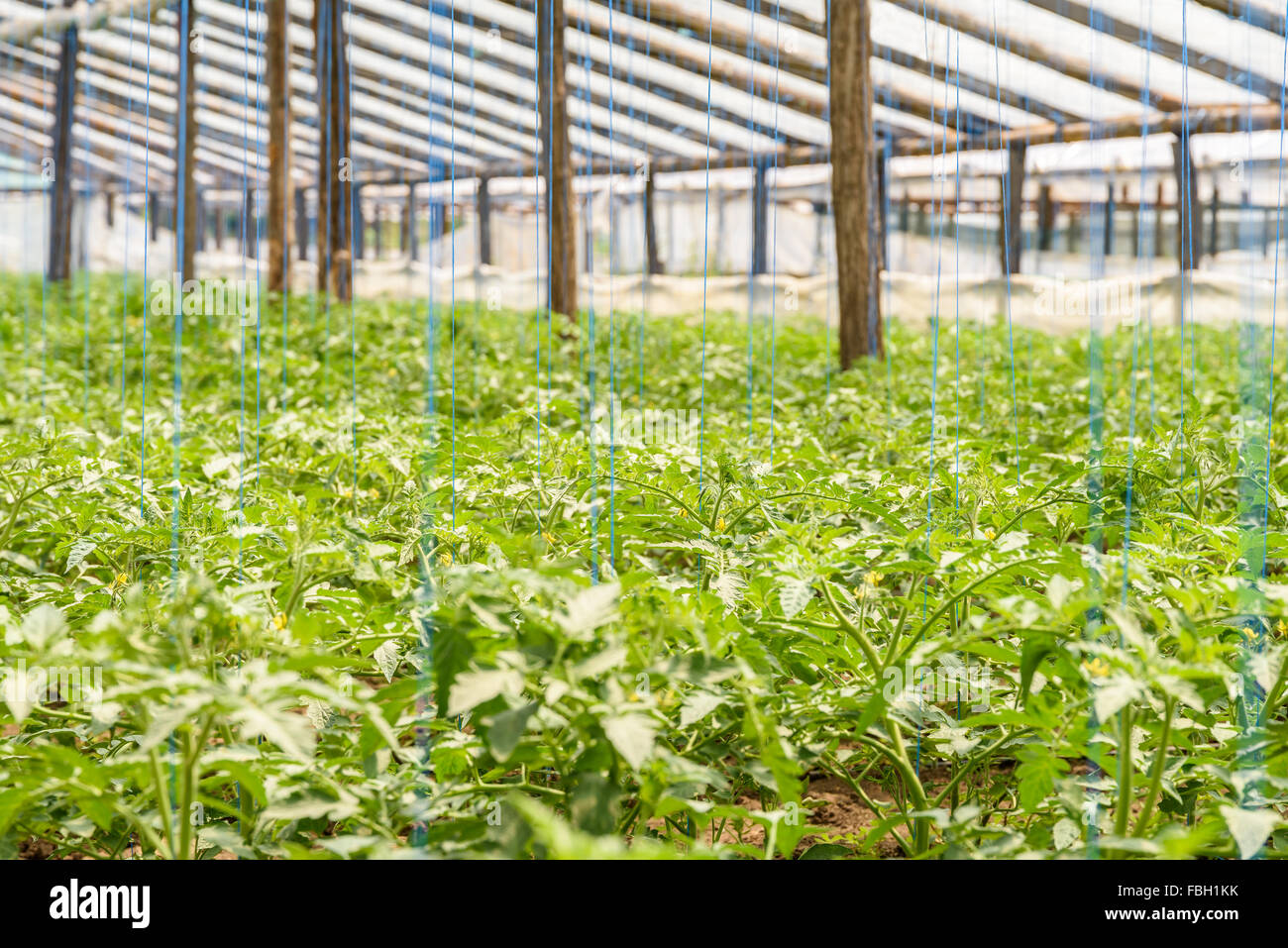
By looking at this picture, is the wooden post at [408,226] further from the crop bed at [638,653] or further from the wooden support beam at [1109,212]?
the crop bed at [638,653]

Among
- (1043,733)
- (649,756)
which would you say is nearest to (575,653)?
(649,756)

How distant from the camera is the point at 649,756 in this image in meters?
1.20

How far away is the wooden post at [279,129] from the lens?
830 centimetres

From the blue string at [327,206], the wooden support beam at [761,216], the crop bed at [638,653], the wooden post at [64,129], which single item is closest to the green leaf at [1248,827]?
the crop bed at [638,653]

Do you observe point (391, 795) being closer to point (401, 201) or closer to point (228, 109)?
point (228, 109)

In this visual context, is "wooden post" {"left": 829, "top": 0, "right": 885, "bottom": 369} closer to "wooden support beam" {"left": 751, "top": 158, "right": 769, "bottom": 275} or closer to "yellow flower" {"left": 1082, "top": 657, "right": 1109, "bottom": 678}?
"yellow flower" {"left": 1082, "top": 657, "right": 1109, "bottom": 678}

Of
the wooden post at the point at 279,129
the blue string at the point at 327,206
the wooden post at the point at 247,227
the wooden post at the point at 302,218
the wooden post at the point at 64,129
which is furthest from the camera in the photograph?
the wooden post at the point at 302,218

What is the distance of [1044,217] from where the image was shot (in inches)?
595

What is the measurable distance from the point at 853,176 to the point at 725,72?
6.27 meters

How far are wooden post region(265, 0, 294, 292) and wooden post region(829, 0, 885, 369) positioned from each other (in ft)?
12.6

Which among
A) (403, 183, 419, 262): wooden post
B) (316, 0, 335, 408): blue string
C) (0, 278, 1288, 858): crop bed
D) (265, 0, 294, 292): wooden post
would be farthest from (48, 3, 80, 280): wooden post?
(0, 278, 1288, 858): crop bed

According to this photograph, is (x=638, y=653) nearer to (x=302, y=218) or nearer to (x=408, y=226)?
(x=408, y=226)

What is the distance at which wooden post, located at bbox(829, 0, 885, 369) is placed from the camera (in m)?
5.79

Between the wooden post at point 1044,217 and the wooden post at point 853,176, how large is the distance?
A: 9611mm
